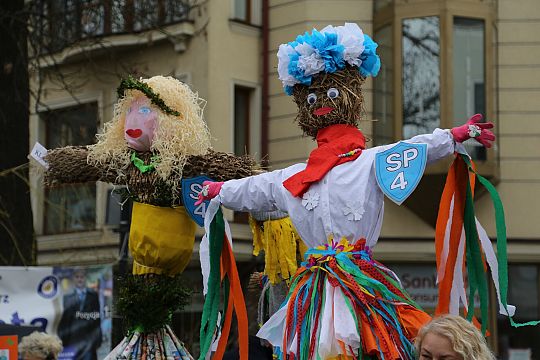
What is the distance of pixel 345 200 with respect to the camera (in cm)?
463

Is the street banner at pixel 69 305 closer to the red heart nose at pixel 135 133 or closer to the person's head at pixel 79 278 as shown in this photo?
the person's head at pixel 79 278

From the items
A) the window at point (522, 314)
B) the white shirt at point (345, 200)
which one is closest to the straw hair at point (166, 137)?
the white shirt at point (345, 200)

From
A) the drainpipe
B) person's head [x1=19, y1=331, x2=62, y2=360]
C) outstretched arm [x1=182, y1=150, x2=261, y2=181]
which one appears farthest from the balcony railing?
outstretched arm [x1=182, y1=150, x2=261, y2=181]

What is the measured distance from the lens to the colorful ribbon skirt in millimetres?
4438

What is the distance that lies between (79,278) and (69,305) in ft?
0.79

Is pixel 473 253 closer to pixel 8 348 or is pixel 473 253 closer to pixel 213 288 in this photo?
pixel 213 288

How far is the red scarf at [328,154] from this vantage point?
4734 millimetres

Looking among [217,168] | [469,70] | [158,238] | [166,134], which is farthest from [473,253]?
[469,70]

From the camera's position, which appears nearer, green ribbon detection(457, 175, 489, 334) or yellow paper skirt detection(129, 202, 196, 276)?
green ribbon detection(457, 175, 489, 334)

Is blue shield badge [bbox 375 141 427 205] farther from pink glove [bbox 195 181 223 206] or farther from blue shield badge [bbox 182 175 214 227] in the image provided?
blue shield badge [bbox 182 175 214 227]

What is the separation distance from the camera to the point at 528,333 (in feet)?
47.3

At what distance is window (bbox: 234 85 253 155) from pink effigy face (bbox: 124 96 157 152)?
8652 mm

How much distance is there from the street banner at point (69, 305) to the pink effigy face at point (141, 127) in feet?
8.55

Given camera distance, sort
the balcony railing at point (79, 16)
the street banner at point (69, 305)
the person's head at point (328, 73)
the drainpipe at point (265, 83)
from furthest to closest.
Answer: the drainpipe at point (265, 83) → the balcony railing at point (79, 16) → the street banner at point (69, 305) → the person's head at point (328, 73)
